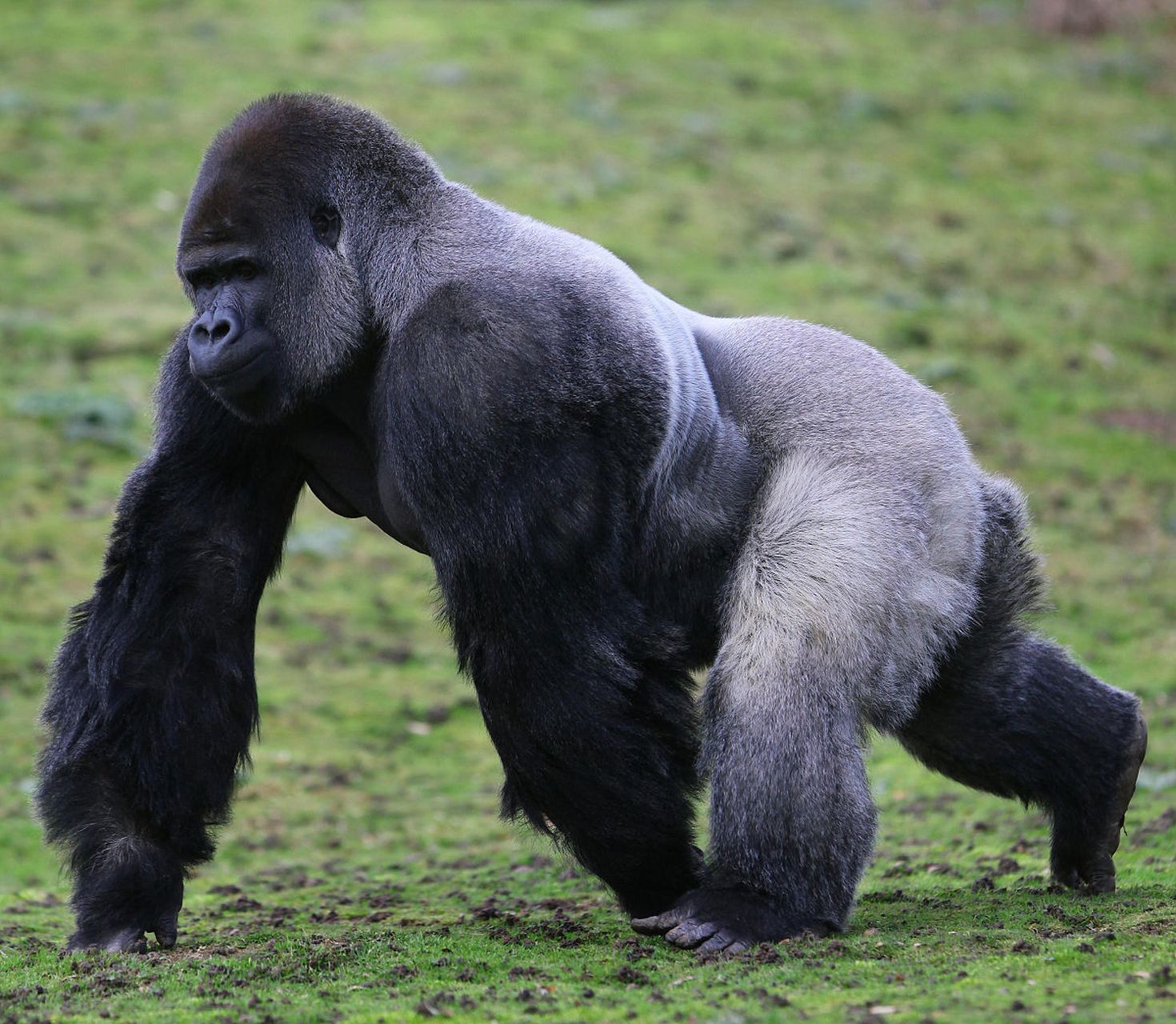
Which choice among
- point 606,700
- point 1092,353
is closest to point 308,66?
point 1092,353

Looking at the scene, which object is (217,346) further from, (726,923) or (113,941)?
(726,923)

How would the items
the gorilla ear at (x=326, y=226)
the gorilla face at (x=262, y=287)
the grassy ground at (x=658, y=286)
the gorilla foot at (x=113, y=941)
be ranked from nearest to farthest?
the grassy ground at (x=658, y=286) < the gorilla foot at (x=113, y=941) < the gorilla face at (x=262, y=287) < the gorilla ear at (x=326, y=226)

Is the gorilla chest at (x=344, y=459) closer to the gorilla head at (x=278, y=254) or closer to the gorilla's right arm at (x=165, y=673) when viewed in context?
the gorilla's right arm at (x=165, y=673)

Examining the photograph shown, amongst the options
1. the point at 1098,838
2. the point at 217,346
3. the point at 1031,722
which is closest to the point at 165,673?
the point at 217,346

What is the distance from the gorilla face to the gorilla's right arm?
0.93 ft

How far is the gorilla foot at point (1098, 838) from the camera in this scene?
14.9ft

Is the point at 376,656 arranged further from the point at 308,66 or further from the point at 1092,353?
the point at 308,66

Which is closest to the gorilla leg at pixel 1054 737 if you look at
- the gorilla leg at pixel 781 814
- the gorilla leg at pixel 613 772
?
the gorilla leg at pixel 781 814

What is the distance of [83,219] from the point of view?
11.0m

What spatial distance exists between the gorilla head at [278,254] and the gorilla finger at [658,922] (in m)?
1.60

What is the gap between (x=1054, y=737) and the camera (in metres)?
4.57

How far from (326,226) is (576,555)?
1174 millimetres

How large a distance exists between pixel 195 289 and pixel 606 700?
5.01 ft

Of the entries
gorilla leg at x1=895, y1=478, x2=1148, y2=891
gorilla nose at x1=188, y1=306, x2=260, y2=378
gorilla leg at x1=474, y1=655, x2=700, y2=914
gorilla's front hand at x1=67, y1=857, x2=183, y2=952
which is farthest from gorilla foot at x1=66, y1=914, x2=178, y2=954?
gorilla leg at x1=895, y1=478, x2=1148, y2=891
